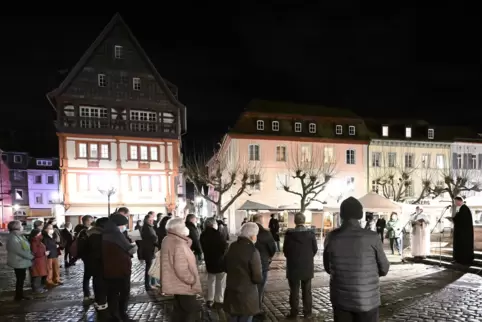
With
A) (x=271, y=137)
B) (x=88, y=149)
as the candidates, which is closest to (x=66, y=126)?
(x=88, y=149)

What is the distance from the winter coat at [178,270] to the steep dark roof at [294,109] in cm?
3135

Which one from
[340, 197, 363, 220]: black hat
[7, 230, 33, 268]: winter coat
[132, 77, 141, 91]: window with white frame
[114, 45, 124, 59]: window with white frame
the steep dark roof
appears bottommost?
[7, 230, 33, 268]: winter coat

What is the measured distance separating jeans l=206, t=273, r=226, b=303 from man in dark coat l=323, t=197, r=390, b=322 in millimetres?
4207

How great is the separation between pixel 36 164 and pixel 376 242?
64748 millimetres

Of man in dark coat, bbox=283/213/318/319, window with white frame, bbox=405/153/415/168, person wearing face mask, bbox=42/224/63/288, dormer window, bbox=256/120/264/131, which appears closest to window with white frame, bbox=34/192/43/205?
dormer window, bbox=256/120/264/131

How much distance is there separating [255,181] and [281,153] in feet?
15.4

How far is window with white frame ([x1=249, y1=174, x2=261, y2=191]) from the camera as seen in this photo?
109ft

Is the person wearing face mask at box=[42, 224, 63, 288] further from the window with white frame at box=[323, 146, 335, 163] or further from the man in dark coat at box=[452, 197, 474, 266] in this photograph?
the window with white frame at box=[323, 146, 335, 163]

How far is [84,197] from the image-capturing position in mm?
32812

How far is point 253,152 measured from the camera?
35.8 metres

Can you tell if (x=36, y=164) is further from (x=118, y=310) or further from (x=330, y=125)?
(x=118, y=310)

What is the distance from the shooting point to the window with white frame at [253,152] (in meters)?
35.6

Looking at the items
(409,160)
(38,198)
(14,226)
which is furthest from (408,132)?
(38,198)

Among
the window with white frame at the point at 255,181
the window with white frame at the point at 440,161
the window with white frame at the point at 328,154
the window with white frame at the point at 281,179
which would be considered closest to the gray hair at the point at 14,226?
the window with white frame at the point at 255,181
